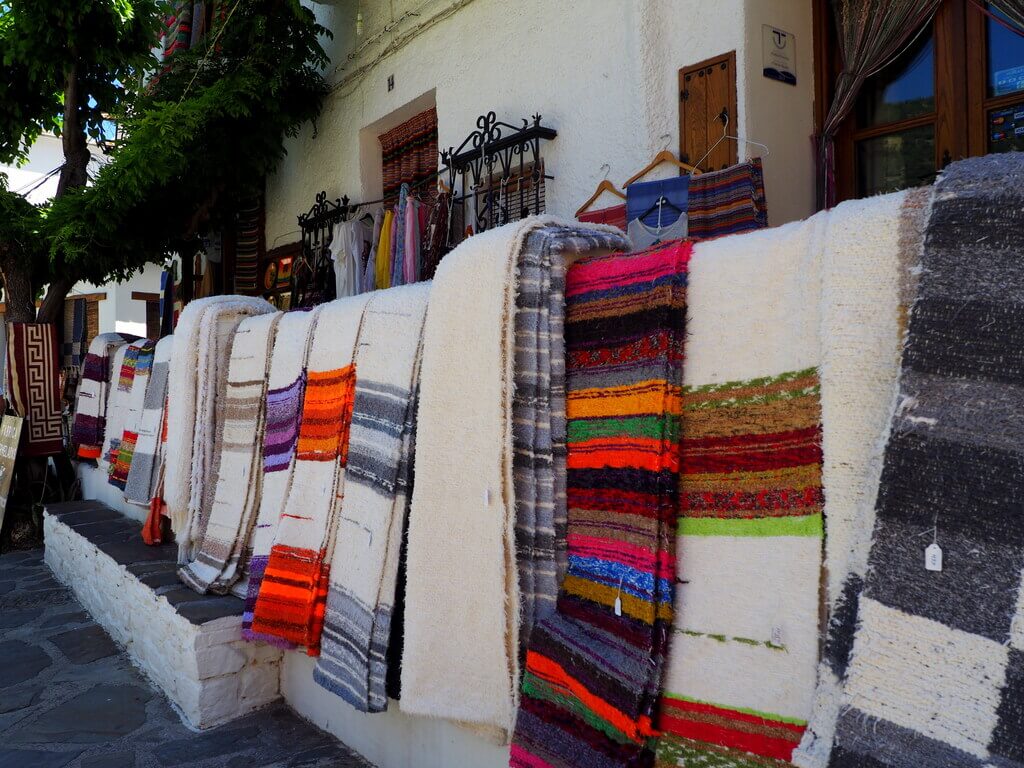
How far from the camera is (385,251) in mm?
5395

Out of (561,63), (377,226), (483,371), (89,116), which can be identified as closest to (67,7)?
(89,116)

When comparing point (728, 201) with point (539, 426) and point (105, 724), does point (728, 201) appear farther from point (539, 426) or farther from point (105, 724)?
point (105, 724)

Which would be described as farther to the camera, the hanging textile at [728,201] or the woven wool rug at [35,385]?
the woven wool rug at [35,385]

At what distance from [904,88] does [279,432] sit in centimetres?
301

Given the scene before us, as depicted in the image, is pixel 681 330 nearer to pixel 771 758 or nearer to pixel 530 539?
pixel 530 539

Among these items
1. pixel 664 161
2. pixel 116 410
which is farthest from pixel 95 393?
pixel 664 161

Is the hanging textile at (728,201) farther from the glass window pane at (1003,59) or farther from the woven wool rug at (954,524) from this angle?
the woven wool rug at (954,524)

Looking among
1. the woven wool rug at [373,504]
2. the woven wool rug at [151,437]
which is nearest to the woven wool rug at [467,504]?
the woven wool rug at [373,504]

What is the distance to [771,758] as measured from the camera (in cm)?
132

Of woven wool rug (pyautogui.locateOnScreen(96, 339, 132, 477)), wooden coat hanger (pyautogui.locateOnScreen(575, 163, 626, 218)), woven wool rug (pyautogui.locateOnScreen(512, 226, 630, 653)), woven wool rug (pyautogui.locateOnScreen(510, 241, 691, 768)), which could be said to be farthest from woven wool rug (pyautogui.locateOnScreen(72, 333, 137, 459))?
woven wool rug (pyautogui.locateOnScreen(510, 241, 691, 768))

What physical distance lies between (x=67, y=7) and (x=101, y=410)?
10.0ft

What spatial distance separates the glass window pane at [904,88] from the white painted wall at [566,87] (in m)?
0.28

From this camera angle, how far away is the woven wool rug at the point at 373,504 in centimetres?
207

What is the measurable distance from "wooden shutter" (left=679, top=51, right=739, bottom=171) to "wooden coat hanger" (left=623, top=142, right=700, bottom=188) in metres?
0.04
